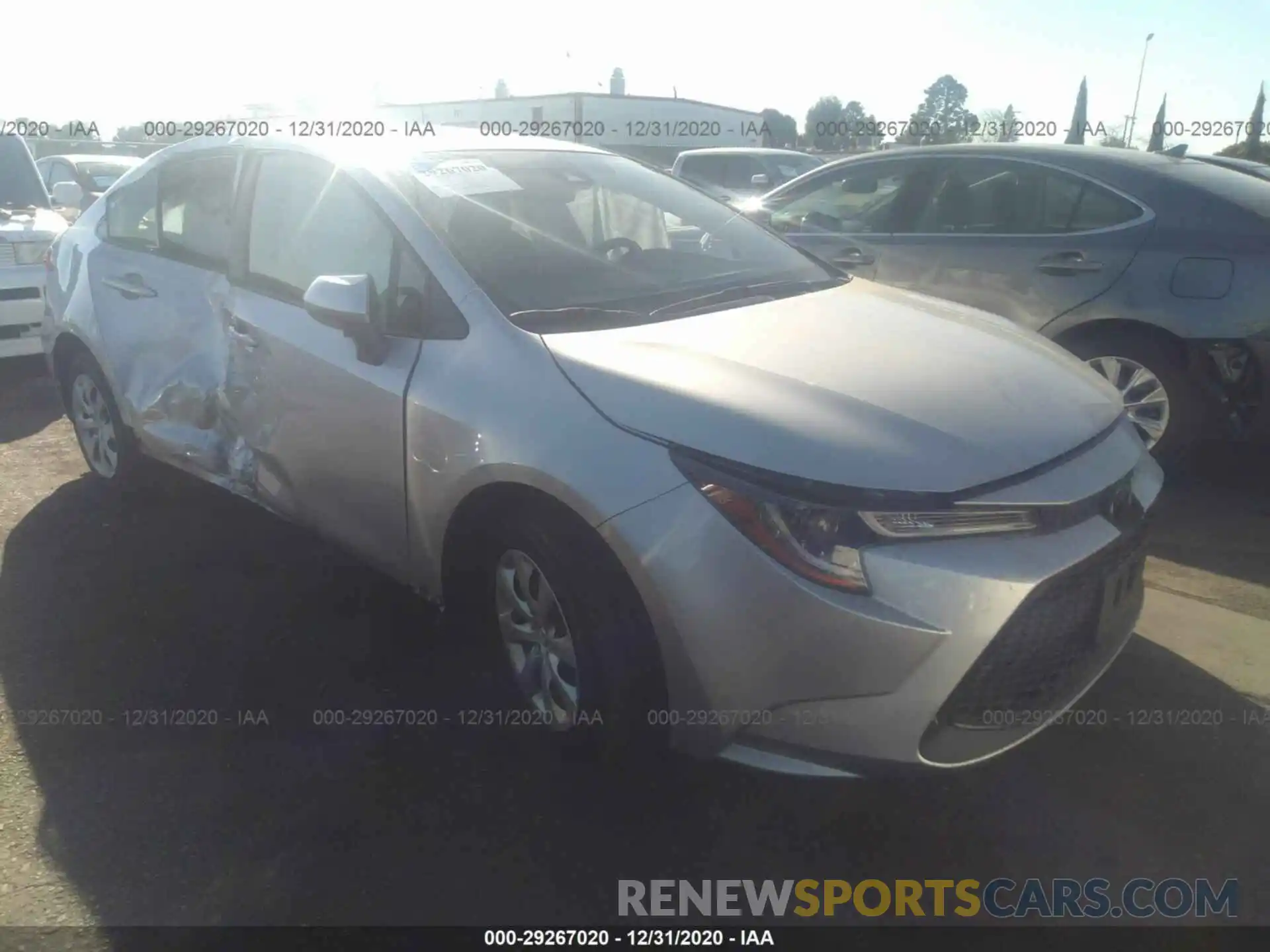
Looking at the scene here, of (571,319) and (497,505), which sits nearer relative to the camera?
(497,505)

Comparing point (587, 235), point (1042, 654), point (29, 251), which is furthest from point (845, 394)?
point (29, 251)

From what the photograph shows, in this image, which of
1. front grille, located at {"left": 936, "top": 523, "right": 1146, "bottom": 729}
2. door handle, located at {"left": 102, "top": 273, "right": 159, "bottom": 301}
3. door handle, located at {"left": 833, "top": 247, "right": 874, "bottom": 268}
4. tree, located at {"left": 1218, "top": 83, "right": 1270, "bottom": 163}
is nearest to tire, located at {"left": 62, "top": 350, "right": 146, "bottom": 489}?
door handle, located at {"left": 102, "top": 273, "right": 159, "bottom": 301}

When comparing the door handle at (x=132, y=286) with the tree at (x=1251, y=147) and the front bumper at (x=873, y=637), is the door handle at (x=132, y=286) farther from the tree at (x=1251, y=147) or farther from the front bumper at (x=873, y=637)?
the tree at (x=1251, y=147)

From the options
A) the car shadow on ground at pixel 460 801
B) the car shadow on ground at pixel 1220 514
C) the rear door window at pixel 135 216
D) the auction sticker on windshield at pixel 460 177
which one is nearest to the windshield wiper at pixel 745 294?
the auction sticker on windshield at pixel 460 177

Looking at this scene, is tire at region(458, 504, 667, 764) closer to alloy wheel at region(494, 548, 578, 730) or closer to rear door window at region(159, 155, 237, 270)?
alloy wheel at region(494, 548, 578, 730)

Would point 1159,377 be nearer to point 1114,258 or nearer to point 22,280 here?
point 1114,258

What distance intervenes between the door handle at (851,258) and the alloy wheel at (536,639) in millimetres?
3355

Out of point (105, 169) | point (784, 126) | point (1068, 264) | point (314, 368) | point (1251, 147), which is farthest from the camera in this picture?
point (784, 126)

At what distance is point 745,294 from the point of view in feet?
10.5

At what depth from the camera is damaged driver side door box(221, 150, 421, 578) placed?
2.97 metres

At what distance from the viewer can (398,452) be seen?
9.48 ft

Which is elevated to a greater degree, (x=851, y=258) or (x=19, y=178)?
(x=19, y=178)

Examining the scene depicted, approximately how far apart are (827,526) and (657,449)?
16.5 inches

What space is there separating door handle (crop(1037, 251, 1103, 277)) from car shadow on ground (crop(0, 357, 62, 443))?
562 centimetres
